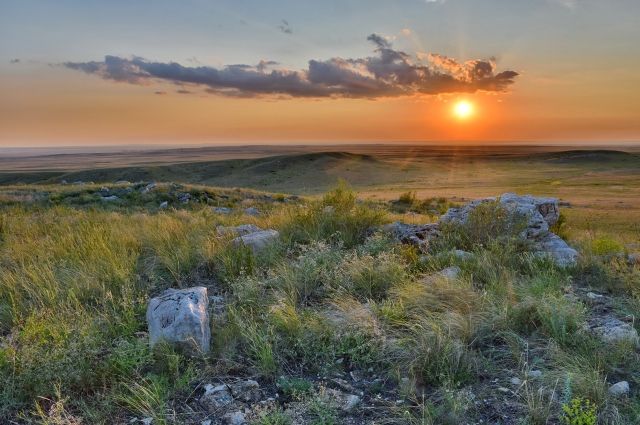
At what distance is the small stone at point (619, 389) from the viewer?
9.20 ft

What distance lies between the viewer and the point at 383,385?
311 cm

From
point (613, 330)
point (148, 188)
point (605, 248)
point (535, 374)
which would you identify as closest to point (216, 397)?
point (535, 374)

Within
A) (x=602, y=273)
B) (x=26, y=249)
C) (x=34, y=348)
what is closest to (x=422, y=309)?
(x=602, y=273)

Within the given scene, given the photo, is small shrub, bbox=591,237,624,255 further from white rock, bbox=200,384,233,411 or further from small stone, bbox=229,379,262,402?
white rock, bbox=200,384,233,411

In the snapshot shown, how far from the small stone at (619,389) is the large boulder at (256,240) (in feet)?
13.6

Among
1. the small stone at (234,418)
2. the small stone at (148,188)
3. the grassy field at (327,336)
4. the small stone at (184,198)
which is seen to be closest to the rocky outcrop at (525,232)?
the grassy field at (327,336)

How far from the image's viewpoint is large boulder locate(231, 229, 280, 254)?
5914mm

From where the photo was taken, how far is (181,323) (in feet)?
11.2

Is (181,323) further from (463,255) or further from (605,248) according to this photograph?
(605,248)

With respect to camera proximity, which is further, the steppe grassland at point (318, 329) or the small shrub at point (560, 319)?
the small shrub at point (560, 319)

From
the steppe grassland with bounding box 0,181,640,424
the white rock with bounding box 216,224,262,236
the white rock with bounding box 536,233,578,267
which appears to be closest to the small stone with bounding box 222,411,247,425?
the steppe grassland with bounding box 0,181,640,424

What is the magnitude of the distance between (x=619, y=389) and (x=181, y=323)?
321 cm

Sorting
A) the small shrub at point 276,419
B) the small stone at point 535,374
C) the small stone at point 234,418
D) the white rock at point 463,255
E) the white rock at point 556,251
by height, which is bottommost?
the small stone at point 234,418

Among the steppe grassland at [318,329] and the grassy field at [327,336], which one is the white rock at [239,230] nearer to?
the grassy field at [327,336]
